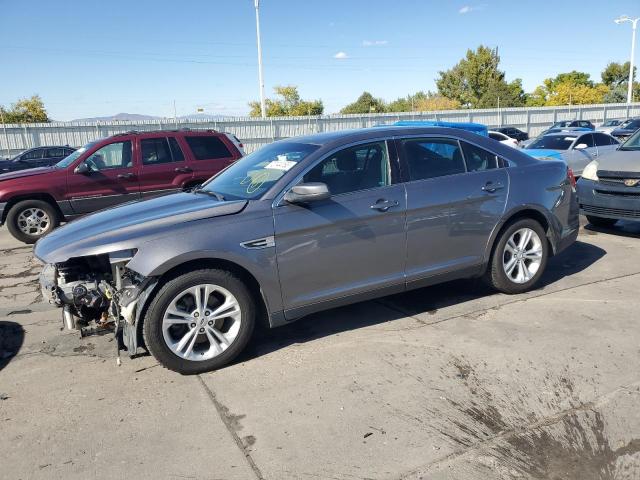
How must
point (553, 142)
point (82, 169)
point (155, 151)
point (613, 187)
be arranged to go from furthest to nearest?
point (553, 142), point (155, 151), point (82, 169), point (613, 187)

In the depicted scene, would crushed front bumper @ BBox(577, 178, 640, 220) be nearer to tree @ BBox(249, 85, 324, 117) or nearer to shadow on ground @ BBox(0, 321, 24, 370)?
shadow on ground @ BBox(0, 321, 24, 370)

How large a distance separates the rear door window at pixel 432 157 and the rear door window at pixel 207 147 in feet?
18.9

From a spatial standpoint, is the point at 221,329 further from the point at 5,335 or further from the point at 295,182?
the point at 5,335

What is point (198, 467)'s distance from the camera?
2.69 metres

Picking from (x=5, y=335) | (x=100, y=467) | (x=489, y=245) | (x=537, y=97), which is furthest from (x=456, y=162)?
(x=537, y=97)

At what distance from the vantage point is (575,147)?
1309 centimetres

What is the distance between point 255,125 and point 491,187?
72.9 ft

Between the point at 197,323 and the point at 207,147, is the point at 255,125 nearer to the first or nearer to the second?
the point at 207,147

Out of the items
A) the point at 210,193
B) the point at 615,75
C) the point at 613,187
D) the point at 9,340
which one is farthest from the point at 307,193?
the point at 615,75

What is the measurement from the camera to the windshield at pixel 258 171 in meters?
4.09

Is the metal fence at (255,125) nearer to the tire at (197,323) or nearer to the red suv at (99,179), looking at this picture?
the red suv at (99,179)

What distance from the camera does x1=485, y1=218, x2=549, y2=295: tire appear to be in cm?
491

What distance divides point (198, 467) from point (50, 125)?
24.8 metres

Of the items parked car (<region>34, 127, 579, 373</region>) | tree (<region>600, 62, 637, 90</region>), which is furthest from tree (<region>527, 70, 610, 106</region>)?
parked car (<region>34, 127, 579, 373</region>)
